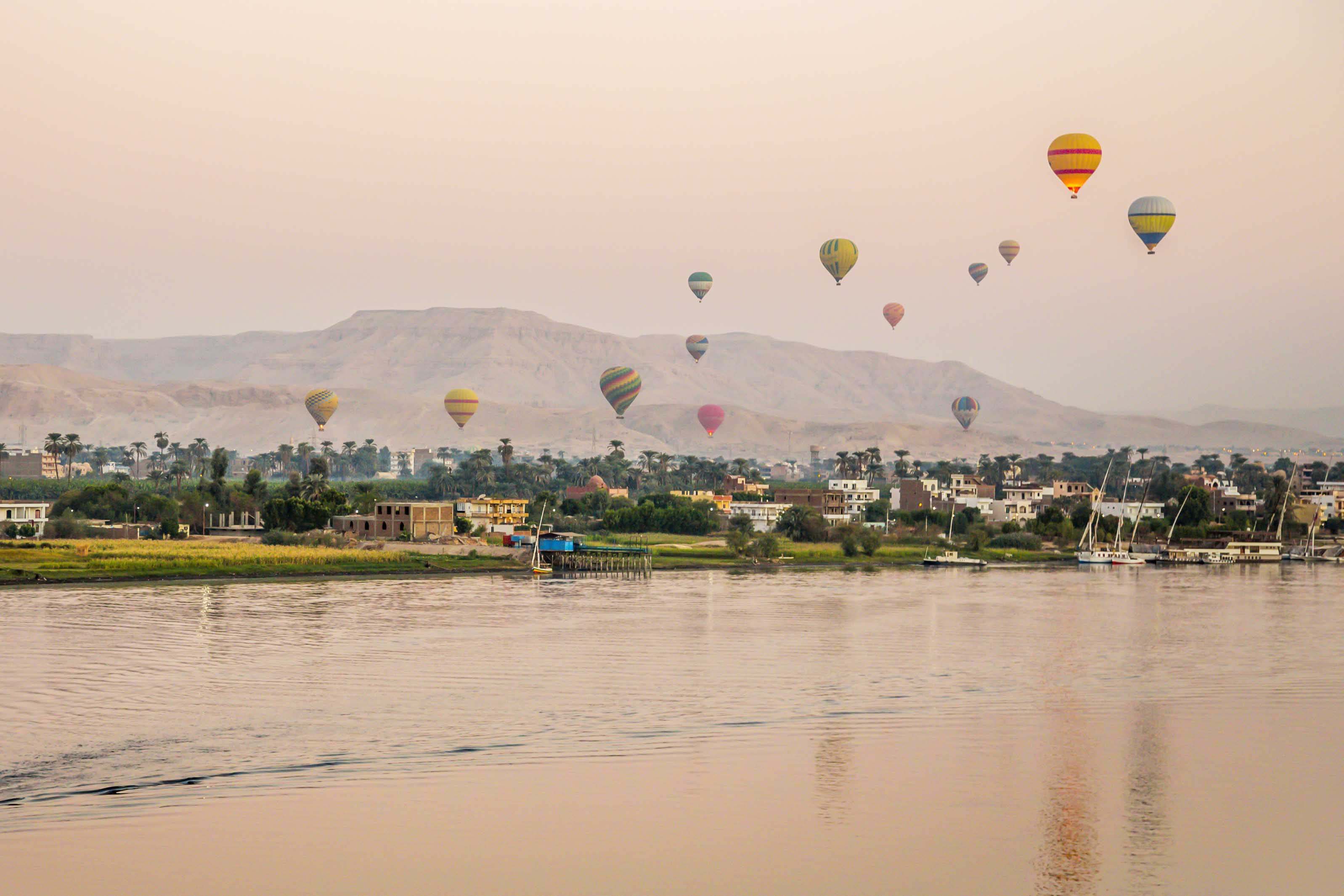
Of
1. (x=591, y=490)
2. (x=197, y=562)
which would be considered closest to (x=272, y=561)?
(x=197, y=562)

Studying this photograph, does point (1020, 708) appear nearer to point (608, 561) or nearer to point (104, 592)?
point (104, 592)

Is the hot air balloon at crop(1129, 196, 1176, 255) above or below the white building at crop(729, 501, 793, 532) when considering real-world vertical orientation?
above

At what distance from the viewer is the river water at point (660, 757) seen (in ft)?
80.9

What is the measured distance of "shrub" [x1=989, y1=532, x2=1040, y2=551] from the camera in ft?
431

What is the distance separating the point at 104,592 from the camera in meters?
72.0

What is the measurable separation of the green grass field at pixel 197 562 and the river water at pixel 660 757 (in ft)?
52.2

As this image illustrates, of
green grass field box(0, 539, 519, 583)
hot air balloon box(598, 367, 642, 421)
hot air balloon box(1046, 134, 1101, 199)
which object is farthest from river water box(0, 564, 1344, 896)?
hot air balloon box(598, 367, 642, 421)

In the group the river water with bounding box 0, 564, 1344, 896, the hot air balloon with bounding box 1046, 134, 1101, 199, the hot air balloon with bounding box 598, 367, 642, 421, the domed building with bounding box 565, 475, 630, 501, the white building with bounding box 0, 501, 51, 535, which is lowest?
the river water with bounding box 0, 564, 1344, 896

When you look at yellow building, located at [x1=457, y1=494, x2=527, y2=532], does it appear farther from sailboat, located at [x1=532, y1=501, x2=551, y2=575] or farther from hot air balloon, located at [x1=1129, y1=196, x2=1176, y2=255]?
hot air balloon, located at [x1=1129, y1=196, x2=1176, y2=255]

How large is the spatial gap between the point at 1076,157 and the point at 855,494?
84534 millimetres

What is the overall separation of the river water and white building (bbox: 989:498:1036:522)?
10478 centimetres

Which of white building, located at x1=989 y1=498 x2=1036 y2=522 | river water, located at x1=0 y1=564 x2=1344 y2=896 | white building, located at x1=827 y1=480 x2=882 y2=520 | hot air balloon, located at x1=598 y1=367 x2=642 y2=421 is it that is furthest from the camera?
hot air balloon, located at x1=598 y1=367 x2=642 y2=421

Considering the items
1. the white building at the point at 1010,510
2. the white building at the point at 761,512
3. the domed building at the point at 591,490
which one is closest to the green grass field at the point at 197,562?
the white building at the point at 761,512

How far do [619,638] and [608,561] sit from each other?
152 ft
